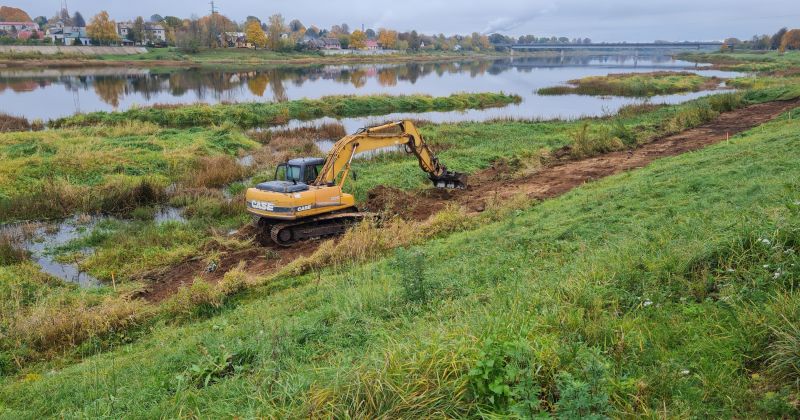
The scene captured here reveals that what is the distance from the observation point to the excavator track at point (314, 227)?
13.2 m

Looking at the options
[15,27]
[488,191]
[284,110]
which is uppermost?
[15,27]

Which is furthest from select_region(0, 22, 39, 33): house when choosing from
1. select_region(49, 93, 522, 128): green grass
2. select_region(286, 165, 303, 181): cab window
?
select_region(286, 165, 303, 181): cab window

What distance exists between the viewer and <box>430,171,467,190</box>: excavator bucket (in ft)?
57.7

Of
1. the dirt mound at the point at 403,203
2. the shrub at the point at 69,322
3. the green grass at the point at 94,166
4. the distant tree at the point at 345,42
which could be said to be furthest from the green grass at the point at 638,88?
the distant tree at the point at 345,42

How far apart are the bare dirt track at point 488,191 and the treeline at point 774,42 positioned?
125325 mm

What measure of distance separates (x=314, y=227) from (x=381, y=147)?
355cm

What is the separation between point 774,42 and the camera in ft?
444

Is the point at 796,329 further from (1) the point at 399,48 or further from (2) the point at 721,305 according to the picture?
(1) the point at 399,48

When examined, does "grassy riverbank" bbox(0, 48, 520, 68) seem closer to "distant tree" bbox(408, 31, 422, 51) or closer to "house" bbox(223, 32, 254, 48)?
"house" bbox(223, 32, 254, 48)

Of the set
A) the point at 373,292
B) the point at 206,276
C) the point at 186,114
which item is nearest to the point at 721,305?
the point at 373,292

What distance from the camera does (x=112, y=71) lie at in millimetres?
70125

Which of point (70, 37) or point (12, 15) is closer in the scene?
point (70, 37)

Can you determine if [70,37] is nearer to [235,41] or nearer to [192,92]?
[235,41]

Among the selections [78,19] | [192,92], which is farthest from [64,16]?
[192,92]
